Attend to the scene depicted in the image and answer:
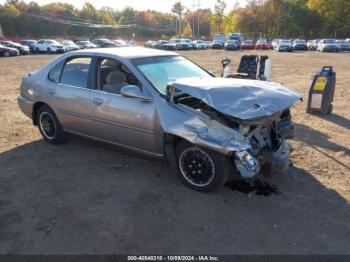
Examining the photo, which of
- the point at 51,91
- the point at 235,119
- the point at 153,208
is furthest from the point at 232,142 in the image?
the point at 51,91

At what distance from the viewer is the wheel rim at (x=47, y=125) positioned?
19.0 ft

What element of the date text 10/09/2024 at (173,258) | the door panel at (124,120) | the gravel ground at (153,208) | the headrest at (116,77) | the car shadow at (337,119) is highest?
the headrest at (116,77)

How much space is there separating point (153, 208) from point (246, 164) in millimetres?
1146

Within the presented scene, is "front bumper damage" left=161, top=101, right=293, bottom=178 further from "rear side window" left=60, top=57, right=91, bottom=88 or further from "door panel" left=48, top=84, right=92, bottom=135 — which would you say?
"rear side window" left=60, top=57, right=91, bottom=88

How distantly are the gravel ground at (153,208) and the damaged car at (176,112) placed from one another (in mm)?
366

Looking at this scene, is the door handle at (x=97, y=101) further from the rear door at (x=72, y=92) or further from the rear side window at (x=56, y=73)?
the rear side window at (x=56, y=73)

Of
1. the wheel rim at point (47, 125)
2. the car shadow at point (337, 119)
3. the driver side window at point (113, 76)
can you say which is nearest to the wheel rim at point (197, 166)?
the driver side window at point (113, 76)

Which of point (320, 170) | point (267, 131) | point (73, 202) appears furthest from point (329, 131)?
point (73, 202)

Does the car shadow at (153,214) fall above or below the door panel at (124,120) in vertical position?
below

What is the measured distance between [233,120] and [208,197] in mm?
968

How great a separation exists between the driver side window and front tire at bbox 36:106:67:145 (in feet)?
4.08

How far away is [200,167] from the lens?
4.09 metres

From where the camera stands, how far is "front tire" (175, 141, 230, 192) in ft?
12.8

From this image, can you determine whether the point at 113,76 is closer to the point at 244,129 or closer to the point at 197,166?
the point at 197,166
